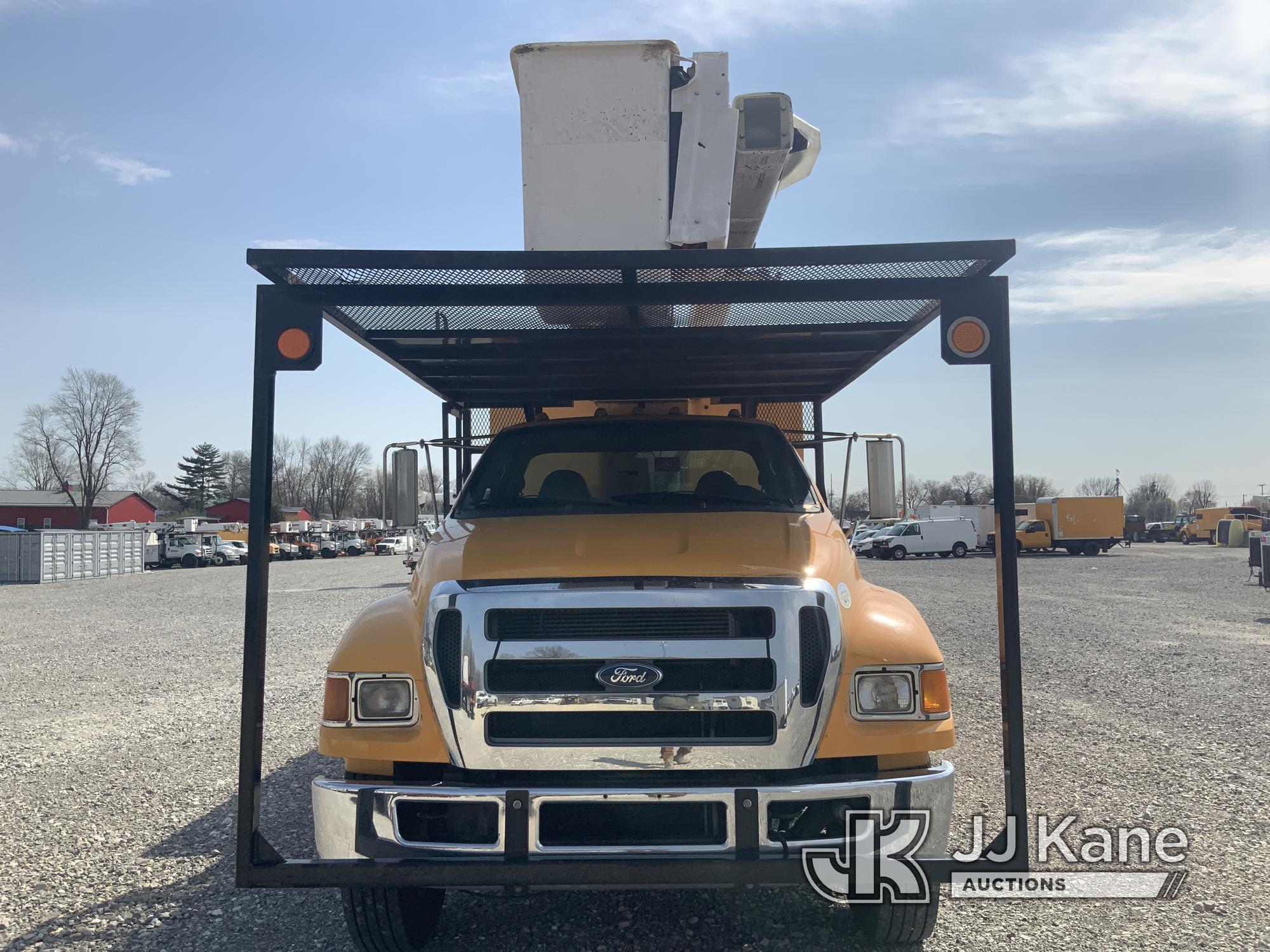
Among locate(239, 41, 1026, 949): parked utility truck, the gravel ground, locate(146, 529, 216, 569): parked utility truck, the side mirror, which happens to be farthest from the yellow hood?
locate(146, 529, 216, 569): parked utility truck

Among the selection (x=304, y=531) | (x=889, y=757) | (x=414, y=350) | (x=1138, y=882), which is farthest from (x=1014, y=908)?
(x=304, y=531)

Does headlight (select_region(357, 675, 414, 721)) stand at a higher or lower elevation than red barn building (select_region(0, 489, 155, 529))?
lower

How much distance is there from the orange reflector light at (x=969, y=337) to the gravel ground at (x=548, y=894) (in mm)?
2311

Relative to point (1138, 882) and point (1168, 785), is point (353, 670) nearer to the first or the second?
point (1138, 882)

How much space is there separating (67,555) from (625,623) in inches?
1726

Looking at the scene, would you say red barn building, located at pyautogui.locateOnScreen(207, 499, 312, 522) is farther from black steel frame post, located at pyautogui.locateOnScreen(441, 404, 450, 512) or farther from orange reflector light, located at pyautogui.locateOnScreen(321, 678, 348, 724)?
orange reflector light, located at pyautogui.locateOnScreen(321, 678, 348, 724)

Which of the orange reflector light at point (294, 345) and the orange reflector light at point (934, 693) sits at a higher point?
the orange reflector light at point (294, 345)

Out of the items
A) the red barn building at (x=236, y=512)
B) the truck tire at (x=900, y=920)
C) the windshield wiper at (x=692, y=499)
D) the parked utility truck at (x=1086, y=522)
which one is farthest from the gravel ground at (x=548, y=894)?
the red barn building at (x=236, y=512)

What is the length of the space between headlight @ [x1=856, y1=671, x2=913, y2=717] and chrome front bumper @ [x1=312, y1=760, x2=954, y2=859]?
22 centimetres

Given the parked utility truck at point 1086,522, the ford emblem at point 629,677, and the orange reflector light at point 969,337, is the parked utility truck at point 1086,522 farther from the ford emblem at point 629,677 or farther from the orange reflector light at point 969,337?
the ford emblem at point 629,677

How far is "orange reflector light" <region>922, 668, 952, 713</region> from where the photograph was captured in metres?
3.25

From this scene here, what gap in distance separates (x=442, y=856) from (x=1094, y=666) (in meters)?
10.1

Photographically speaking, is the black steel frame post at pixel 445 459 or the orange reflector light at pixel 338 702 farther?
the black steel frame post at pixel 445 459

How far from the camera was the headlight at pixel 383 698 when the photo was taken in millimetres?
3270
